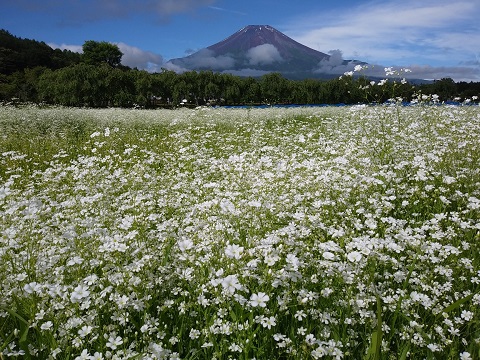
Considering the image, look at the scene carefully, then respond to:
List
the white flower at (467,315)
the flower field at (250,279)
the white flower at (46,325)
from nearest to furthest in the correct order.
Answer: the white flower at (46,325), the flower field at (250,279), the white flower at (467,315)

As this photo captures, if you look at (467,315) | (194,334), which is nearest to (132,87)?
(194,334)

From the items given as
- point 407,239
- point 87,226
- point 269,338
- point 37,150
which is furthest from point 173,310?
point 37,150

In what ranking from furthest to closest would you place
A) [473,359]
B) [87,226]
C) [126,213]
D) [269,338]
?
[126,213] → [87,226] → [269,338] → [473,359]

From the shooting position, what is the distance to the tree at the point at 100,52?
121 meters

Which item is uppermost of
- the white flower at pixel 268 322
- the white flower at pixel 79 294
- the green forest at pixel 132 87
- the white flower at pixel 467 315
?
the green forest at pixel 132 87

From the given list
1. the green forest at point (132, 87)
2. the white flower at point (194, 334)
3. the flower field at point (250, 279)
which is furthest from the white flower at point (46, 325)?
the green forest at point (132, 87)

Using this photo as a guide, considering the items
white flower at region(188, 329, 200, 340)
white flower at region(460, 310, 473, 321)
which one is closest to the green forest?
white flower at region(460, 310, 473, 321)

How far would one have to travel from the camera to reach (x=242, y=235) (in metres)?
4.29

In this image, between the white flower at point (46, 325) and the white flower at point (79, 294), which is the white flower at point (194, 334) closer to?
the white flower at point (79, 294)

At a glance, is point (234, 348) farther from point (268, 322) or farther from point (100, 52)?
point (100, 52)

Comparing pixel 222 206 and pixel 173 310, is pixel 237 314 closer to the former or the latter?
pixel 173 310

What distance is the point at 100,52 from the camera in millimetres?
121375

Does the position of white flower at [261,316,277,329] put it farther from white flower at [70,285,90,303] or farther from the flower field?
white flower at [70,285,90,303]

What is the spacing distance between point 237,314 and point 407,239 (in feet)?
6.53
